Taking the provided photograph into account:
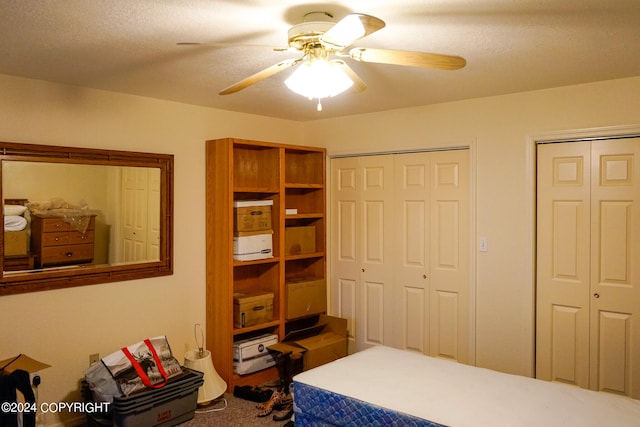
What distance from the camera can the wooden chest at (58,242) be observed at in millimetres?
3080

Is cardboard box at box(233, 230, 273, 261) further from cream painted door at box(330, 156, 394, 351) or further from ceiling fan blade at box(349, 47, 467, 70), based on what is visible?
ceiling fan blade at box(349, 47, 467, 70)

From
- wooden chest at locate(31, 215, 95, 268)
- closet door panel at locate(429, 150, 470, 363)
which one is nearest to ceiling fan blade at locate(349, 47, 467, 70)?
closet door panel at locate(429, 150, 470, 363)

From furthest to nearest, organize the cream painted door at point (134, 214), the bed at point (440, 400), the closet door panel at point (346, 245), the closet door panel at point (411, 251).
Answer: the closet door panel at point (346, 245) < the closet door panel at point (411, 251) < the cream painted door at point (134, 214) < the bed at point (440, 400)

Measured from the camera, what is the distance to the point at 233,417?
11.3 ft

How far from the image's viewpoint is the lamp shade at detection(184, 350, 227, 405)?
356cm

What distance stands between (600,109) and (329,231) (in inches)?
98.4

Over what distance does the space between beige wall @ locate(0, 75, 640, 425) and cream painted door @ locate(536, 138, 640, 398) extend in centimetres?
13

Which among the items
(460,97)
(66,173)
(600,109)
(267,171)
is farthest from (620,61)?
(66,173)

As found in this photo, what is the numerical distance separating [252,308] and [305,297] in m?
0.59

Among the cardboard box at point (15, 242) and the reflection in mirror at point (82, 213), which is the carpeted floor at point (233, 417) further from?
the cardboard box at point (15, 242)

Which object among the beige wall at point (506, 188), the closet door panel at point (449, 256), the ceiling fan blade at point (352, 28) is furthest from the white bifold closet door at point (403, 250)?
the ceiling fan blade at point (352, 28)

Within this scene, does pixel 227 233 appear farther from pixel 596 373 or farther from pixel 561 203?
pixel 596 373

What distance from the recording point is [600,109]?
3.22 metres

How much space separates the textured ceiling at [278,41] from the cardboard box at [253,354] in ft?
6.62
